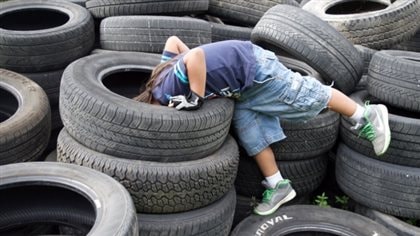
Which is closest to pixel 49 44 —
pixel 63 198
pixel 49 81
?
pixel 49 81

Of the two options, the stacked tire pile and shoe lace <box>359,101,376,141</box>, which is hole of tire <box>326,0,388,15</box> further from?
shoe lace <box>359,101,376,141</box>

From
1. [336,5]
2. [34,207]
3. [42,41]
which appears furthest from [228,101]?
[336,5]

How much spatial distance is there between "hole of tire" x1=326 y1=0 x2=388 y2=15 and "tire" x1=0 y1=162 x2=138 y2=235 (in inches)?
155

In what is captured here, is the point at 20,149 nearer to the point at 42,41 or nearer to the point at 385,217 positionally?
the point at 42,41

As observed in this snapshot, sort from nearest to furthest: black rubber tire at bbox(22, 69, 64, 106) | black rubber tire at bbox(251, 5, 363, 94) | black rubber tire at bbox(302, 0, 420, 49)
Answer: black rubber tire at bbox(251, 5, 363, 94) < black rubber tire at bbox(22, 69, 64, 106) < black rubber tire at bbox(302, 0, 420, 49)

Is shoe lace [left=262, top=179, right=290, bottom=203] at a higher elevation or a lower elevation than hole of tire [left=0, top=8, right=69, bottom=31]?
lower

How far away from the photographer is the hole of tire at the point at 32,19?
5.57m

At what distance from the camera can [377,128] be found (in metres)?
4.01

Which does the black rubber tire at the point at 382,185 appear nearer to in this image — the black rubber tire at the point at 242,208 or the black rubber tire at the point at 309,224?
the black rubber tire at the point at 309,224

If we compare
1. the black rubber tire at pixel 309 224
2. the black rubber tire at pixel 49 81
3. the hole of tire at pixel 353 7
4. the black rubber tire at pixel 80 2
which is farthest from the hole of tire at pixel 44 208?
the hole of tire at pixel 353 7

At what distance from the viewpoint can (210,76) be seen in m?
3.78

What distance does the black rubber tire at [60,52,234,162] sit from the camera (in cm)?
339

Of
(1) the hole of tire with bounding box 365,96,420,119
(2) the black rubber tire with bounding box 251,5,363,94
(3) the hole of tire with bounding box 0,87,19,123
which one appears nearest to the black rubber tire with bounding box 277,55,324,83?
(2) the black rubber tire with bounding box 251,5,363,94

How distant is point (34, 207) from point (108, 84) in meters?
1.42
